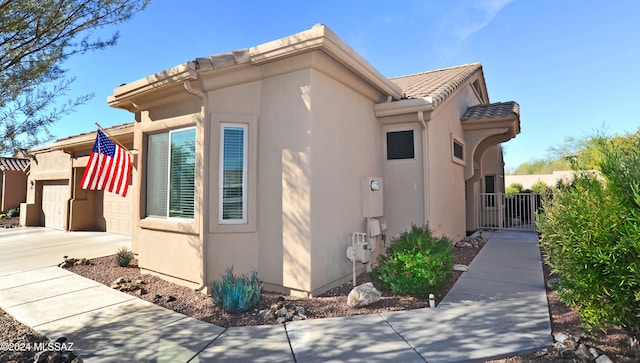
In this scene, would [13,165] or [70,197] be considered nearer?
[70,197]

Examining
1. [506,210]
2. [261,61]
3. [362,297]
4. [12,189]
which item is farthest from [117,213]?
[506,210]

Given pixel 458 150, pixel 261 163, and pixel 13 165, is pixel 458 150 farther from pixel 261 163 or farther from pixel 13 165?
pixel 13 165

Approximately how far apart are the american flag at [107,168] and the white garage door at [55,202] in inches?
365

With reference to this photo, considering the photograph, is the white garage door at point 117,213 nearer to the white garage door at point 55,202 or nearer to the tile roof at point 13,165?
the white garage door at point 55,202

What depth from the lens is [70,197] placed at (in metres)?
13.4

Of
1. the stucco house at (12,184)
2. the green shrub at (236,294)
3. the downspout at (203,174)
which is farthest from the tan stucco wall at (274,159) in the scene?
the stucco house at (12,184)

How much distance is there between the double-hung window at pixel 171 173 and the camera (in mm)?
5821

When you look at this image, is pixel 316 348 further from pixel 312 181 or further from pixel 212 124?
pixel 212 124

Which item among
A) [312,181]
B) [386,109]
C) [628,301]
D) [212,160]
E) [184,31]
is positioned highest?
[184,31]

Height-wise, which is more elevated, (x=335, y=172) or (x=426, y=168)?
(x=426, y=168)

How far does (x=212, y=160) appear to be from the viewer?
5.42 m

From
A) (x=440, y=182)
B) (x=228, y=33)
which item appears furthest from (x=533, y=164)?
(x=228, y=33)

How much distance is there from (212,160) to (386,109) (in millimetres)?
4330

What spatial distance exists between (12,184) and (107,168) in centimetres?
1979
